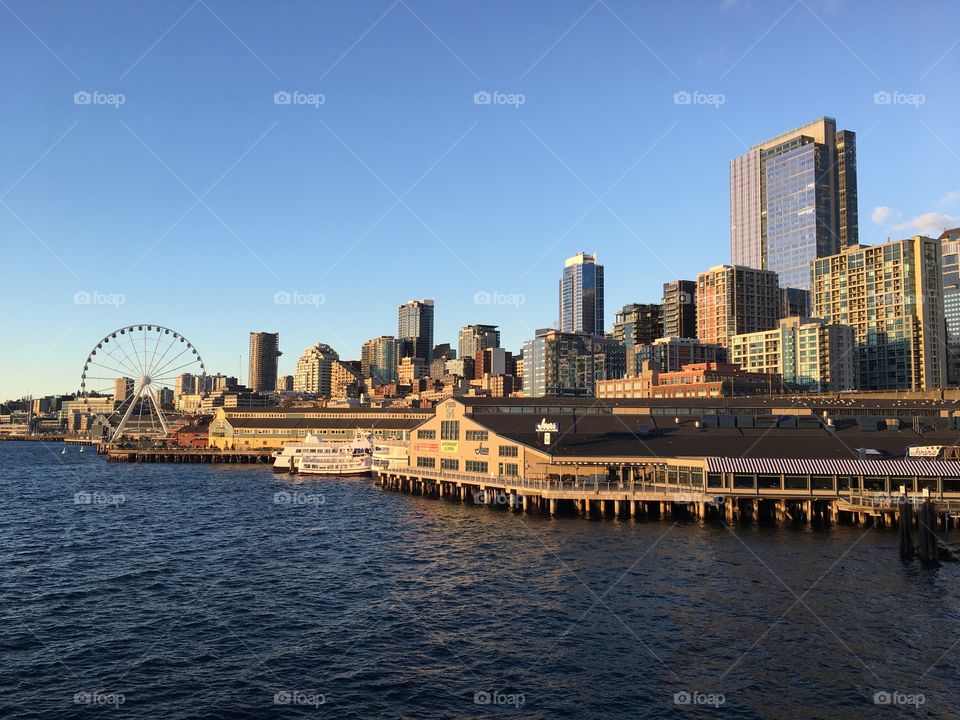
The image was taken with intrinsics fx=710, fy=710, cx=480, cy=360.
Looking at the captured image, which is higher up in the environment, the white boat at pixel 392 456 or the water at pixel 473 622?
the white boat at pixel 392 456

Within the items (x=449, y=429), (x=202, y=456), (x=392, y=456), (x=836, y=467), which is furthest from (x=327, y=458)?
(x=836, y=467)

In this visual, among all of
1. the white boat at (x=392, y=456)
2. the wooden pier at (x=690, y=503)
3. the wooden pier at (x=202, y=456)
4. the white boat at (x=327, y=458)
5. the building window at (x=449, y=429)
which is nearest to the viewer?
the wooden pier at (x=690, y=503)

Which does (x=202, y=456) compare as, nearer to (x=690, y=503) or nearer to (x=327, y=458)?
(x=327, y=458)

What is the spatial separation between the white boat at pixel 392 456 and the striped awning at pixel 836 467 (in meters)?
55.3

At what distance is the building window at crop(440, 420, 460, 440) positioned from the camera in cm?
10788

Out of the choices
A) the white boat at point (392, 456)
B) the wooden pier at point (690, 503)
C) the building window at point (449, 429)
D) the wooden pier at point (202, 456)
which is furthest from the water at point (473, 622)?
the wooden pier at point (202, 456)

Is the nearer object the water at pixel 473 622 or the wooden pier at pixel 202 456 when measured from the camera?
the water at pixel 473 622

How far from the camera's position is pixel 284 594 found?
5400 cm

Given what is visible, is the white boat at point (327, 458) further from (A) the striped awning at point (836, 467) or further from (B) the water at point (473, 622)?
(A) the striped awning at point (836, 467)

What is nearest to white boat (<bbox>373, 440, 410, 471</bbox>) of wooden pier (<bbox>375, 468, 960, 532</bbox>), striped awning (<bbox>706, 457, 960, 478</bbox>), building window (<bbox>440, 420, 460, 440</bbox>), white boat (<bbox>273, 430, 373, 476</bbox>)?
white boat (<bbox>273, 430, 373, 476</bbox>)

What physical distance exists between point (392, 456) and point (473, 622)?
260ft

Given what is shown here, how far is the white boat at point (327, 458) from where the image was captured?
14588 cm

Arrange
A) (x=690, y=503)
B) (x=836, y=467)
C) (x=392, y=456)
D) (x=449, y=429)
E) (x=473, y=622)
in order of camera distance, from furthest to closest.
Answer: (x=392, y=456), (x=449, y=429), (x=690, y=503), (x=836, y=467), (x=473, y=622)

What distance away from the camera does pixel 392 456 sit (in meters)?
125
